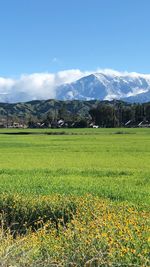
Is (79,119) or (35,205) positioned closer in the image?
(35,205)

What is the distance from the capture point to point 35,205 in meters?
15.0

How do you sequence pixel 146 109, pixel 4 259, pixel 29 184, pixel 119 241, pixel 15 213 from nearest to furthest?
pixel 4 259 → pixel 119 241 → pixel 15 213 → pixel 29 184 → pixel 146 109

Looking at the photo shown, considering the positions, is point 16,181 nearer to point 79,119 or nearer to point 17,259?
point 17,259

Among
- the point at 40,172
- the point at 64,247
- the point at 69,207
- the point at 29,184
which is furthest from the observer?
the point at 40,172

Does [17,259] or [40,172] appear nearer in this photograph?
[17,259]

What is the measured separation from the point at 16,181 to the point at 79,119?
171 meters

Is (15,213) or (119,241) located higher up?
(119,241)

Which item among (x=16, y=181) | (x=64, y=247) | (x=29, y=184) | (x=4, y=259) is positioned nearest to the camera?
(x=4, y=259)

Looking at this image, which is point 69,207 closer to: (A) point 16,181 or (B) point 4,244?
(B) point 4,244

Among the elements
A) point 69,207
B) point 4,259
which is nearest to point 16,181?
point 69,207

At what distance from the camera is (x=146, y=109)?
19200 cm

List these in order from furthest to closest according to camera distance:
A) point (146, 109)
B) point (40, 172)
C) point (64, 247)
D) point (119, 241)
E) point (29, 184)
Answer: point (146, 109) → point (40, 172) → point (29, 184) → point (64, 247) → point (119, 241)

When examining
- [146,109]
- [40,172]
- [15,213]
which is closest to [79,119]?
[146,109]

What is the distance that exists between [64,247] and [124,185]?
42.1 ft
